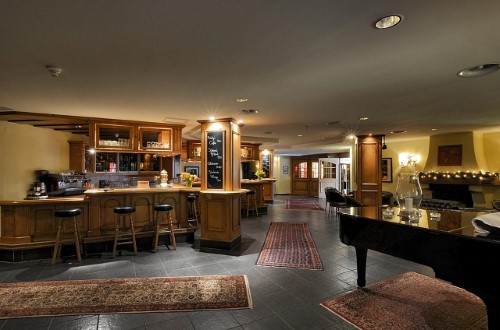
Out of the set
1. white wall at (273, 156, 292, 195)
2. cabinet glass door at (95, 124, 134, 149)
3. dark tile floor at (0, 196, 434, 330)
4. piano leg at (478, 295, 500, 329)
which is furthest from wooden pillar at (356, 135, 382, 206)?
white wall at (273, 156, 292, 195)

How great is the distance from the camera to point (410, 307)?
8.55ft

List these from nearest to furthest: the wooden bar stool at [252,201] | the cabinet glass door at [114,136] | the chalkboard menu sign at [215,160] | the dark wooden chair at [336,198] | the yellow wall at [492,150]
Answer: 1. the chalkboard menu sign at [215,160]
2. the cabinet glass door at [114,136]
3. the yellow wall at [492,150]
4. the dark wooden chair at [336,198]
5. the wooden bar stool at [252,201]

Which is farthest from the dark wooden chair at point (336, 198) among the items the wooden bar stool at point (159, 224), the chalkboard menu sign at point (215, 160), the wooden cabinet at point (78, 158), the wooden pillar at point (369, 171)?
the wooden cabinet at point (78, 158)

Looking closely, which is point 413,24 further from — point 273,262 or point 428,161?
point 428,161

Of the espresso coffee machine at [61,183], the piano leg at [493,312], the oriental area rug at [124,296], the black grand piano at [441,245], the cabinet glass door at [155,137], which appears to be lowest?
the oriental area rug at [124,296]

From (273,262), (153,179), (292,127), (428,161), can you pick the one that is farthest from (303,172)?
(273,262)

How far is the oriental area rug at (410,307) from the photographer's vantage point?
7.63ft

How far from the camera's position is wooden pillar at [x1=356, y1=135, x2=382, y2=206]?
6.91 m

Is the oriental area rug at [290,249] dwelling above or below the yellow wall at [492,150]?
below

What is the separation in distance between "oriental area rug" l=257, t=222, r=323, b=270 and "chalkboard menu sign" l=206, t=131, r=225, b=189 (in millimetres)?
1493

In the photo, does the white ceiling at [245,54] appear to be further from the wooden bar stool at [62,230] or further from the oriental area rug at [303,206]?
the oriental area rug at [303,206]

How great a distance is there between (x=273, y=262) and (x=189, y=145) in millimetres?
6162

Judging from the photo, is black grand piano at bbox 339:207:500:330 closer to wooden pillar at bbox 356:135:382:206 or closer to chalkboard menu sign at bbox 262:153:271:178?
wooden pillar at bbox 356:135:382:206

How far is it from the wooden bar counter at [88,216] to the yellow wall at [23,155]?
148cm
